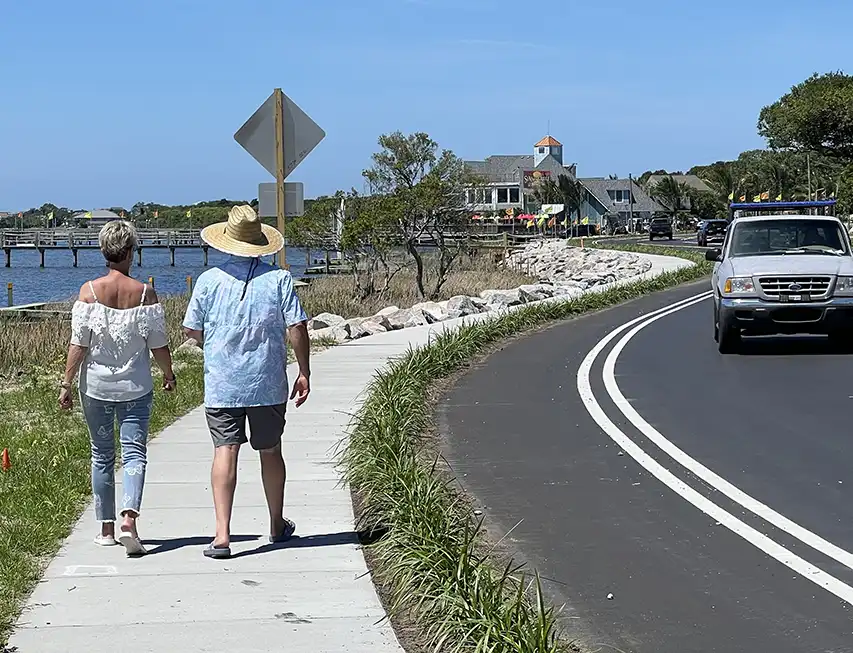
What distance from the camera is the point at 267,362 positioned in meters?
7.34

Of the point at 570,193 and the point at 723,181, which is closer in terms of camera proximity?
the point at 723,181

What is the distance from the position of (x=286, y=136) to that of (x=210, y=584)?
7.50 m

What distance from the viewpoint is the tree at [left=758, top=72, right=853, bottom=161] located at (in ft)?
200

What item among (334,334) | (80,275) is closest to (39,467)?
(334,334)

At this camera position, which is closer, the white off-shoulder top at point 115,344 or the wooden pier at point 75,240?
the white off-shoulder top at point 115,344

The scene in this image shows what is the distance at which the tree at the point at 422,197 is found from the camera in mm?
44531

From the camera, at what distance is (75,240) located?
97750 millimetres

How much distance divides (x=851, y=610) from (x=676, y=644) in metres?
1.05

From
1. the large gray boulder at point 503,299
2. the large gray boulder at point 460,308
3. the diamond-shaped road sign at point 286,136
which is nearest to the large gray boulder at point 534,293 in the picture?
the large gray boulder at point 503,299

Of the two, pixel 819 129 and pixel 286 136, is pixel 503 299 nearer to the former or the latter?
pixel 286 136

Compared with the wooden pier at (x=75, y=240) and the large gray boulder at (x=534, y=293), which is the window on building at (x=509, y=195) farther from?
the large gray boulder at (x=534, y=293)

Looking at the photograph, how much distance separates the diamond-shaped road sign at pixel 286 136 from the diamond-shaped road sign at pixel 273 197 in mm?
234

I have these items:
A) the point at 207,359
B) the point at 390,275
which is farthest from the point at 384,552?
the point at 390,275

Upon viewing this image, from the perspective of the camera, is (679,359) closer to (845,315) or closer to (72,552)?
(845,315)
